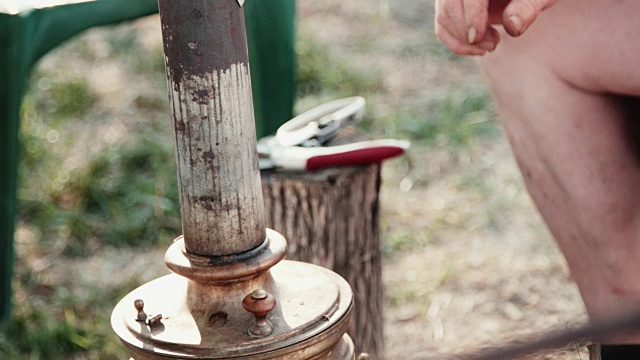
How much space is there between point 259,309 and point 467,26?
2.09 ft

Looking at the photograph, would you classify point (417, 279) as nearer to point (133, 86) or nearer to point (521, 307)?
point (521, 307)

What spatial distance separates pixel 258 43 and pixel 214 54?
176cm

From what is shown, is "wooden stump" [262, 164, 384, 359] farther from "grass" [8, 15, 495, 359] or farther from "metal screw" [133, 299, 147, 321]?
"metal screw" [133, 299, 147, 321]

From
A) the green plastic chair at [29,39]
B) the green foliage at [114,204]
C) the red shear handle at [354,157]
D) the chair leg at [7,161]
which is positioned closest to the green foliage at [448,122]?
the green foliage at [114,204]

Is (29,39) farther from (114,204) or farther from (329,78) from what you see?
(329,78)

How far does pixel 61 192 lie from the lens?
358 cm

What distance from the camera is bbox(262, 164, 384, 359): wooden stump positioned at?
2176 mm

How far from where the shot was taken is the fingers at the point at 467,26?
145 cm

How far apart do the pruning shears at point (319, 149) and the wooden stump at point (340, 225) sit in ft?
0.11

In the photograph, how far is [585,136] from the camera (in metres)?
1.63

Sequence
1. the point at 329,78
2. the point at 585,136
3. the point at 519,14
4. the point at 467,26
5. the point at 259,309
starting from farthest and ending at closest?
the point at 329,78
the point at 585,136
the point at 467,26
the point at 519,14
the point at 259,309

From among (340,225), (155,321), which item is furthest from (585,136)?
(155,321)

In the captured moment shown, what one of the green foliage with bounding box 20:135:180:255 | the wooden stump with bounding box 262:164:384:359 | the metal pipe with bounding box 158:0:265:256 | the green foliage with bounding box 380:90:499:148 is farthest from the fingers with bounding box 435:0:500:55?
the green foliage with bounding box 380:90:499:148

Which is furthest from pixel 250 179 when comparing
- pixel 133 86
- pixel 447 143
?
pixel 133 86
